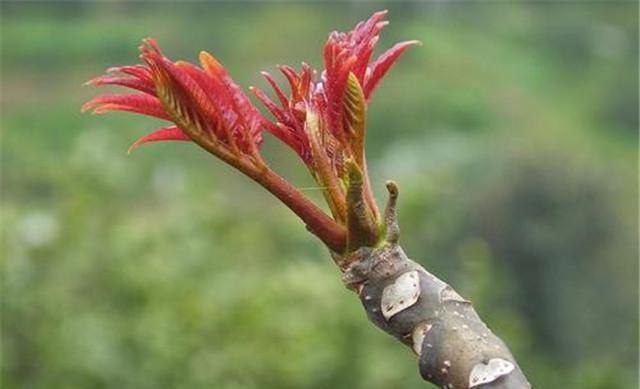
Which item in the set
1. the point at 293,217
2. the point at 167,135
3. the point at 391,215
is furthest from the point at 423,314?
the point at 293,217

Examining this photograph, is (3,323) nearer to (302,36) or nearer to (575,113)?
(302,36)

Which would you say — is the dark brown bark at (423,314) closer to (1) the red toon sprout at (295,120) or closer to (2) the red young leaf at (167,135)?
(1) the red toon sprout at (295,120)

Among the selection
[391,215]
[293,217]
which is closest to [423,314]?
[391,215]

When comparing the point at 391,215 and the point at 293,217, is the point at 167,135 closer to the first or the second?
the point at 391,215

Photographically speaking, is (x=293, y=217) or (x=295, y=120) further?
(x=293, y=217)

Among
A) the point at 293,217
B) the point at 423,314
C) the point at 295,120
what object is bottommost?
the point at 293,217

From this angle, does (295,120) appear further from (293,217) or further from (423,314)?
(293,217)

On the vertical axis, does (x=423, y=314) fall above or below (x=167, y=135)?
below

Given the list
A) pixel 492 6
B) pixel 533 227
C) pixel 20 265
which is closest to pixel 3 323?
pixel 20 265

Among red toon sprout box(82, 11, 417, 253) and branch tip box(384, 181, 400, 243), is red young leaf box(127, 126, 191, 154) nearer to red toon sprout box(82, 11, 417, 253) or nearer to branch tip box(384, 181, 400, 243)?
red toon sprout box(82, 11, 417, 253)
